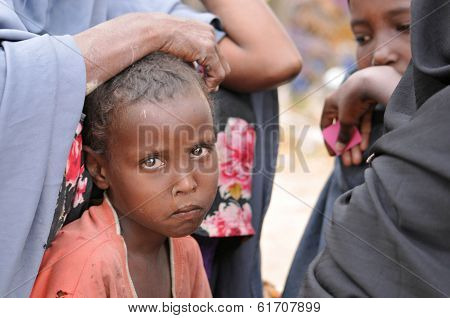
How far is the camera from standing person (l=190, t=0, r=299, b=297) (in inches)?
Result: 96.3

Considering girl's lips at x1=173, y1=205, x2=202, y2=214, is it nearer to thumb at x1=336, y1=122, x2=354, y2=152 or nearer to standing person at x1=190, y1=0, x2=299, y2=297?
standing person at x1=190, y1=0, x2=299, y2=297

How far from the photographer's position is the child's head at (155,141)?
6.29 ft

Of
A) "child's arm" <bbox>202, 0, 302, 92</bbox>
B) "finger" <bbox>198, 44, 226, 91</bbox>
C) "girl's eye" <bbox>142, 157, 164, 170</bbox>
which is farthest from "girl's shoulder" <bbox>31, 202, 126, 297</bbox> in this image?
"child's arm" <bbox>202, 0, 302, 92</bbox>

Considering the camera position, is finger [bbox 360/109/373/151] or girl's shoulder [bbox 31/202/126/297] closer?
girl's shoulder [bbox 31/202/126/297]

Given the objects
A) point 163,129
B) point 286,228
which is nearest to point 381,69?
point 163,129

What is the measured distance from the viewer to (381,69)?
244 cm

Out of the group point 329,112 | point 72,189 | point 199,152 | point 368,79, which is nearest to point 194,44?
point 199,152

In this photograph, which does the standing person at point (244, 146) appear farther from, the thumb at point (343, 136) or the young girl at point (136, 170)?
the young girl at point (136, 170)

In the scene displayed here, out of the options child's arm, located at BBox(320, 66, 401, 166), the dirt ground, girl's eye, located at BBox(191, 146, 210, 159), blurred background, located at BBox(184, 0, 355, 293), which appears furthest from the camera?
blurred background, located at BBox(184, 0, 355, 293)

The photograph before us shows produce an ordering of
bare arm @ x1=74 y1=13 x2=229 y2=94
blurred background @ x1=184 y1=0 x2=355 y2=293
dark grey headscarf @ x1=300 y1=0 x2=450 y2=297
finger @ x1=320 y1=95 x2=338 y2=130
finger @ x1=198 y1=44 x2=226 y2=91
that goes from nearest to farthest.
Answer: dark grey headscarf @ x1=300 y1=0 x2=450 y2=297
bare arm @ x1=74 y1=13 x2=229 y2=94
finger @ x1=198 y1=44 x2=226 y2=91
finger @ x1=320 y1=95 x2=338 y2=130
blurred background @ x1=184 y1=0 x2=355 y2=293

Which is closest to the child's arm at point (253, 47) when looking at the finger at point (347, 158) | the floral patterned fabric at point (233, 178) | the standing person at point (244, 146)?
the standing person at point (244, 146)

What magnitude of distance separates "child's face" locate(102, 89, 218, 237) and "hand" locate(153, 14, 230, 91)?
14 centimetres
